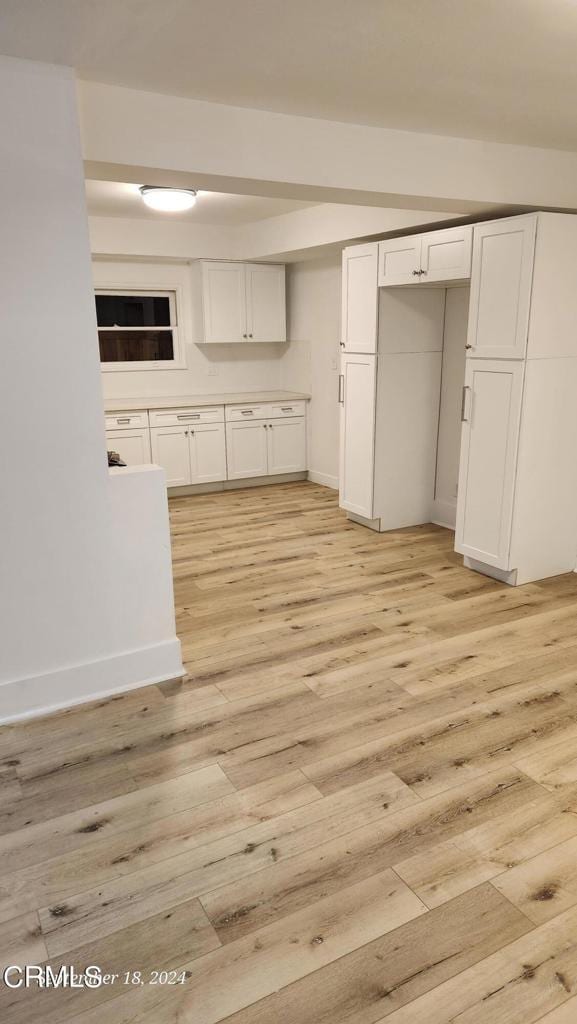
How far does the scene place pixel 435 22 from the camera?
2027 millimetres

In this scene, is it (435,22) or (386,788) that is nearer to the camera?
(435,22)

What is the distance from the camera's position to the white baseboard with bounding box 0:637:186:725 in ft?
8.99

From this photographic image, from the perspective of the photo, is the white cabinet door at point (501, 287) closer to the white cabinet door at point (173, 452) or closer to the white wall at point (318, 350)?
the white wall at point (318, 350)

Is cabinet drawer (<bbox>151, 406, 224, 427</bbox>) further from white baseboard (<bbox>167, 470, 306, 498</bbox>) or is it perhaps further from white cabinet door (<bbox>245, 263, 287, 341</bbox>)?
white cabinet door (<bbox>245, 263, 287, 341</bbox>)

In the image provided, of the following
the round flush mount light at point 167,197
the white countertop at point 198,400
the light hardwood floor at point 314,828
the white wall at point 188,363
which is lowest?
the light hardwood floor at point 314,828

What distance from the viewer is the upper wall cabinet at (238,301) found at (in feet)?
20.8

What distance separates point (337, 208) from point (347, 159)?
2.01 m

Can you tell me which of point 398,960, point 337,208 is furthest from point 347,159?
point 398,960

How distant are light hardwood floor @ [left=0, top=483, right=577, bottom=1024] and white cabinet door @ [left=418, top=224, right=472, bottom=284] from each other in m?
2.07

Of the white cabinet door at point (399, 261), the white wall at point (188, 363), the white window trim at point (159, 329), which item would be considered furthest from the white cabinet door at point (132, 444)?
the white cabinet door at point (399, 261)

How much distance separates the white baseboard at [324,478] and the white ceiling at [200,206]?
2.47 m

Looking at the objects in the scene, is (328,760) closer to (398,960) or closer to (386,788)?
(386,788)

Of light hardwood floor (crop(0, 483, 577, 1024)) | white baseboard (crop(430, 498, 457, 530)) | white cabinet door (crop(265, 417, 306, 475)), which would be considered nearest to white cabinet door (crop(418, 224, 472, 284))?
white baseboard (crop(430, 498, 457, 530))

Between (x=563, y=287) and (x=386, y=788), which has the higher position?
(x=563, y=287)
